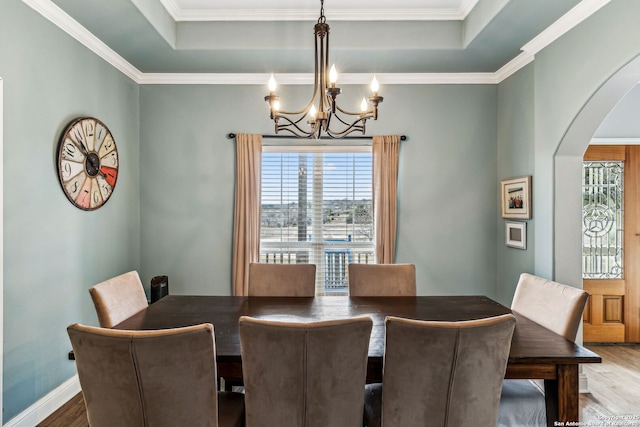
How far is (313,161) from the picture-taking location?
3.59 m

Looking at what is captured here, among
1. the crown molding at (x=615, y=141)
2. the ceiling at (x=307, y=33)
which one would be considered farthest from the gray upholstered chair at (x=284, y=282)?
the crown molding at (x=615, y=141)

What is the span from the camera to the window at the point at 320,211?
359 cm

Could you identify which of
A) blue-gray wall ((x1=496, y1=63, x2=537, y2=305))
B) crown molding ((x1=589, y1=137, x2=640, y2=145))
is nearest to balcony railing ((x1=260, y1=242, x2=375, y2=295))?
blue-gray wall ((x1=496, y1=63, x2=537, y2=305))

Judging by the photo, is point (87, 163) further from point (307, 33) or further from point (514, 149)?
point (514, 149)

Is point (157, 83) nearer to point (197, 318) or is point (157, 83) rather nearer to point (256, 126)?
point (256, 126)

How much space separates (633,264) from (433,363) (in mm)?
3464

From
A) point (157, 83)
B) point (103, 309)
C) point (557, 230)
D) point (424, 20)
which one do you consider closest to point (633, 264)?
point (557, 230)

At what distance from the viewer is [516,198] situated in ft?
10.2

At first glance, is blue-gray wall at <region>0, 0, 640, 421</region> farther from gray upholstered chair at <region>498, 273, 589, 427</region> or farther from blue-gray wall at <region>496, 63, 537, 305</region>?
gray upholstered chair at <region>498, 273, 589, 427</region>

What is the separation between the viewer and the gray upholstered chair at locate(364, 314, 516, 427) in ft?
4.15

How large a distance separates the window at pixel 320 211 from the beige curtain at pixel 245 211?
0.49ft

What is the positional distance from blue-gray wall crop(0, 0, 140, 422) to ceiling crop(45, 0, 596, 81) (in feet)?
1.22

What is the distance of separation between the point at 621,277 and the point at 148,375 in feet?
13.8

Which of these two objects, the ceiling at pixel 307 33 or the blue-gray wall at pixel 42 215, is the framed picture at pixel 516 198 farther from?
the blue-gray wall at pixel 42 215
